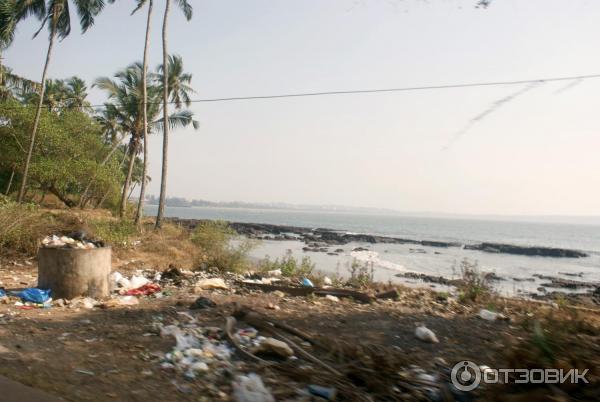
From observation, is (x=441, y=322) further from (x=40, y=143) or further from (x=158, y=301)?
(x=40, y=143)

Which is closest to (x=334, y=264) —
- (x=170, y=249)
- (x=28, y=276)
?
(x=170, y=249)

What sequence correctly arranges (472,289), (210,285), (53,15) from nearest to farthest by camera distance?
(210,285) → (472,289) → (53,15)

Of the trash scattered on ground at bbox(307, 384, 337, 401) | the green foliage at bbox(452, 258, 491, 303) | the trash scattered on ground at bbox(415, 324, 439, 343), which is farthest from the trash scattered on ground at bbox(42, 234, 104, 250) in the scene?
the green foliage at bbox(452, 258, 491, 303)

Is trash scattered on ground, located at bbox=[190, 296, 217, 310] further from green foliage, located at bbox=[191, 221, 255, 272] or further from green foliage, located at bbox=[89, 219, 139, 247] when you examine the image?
green foliage, located at bbox=[89, 219, 139, 247]

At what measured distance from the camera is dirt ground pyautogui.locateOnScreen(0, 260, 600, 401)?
3277mm

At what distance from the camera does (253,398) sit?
317 cm

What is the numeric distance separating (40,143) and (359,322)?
821 inches

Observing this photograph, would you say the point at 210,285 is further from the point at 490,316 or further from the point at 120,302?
the point at 490,316

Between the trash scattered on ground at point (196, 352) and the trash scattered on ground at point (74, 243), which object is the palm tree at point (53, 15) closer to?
the trash scattered on ground at point (74, 243)

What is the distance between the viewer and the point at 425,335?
4.72 metres

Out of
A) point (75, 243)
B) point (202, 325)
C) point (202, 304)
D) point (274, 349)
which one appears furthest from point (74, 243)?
point (274, 349)

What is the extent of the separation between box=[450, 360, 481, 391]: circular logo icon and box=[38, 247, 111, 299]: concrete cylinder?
5.06 metres

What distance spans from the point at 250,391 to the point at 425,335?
226 centimetres

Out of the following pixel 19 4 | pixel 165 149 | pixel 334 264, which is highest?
pixel 19 4
